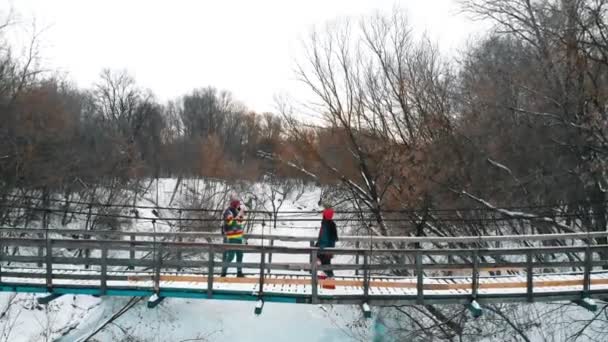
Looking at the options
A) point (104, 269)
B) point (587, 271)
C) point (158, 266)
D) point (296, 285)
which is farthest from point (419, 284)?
point (104, 269)

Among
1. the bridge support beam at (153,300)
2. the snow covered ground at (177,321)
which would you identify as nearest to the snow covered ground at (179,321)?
the snow covered ground at (177,321)

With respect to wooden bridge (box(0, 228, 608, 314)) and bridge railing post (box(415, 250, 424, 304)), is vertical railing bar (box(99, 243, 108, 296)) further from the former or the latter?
bridge railing post (box(415, 250, 424, 304))

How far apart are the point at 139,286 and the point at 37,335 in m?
11.2

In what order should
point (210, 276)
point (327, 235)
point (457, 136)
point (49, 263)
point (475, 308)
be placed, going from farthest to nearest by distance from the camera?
1. point (457, 136)
2. point (327, 235)
3. point (49, 263)
4. point (210, 276)
5. point (475, 308)

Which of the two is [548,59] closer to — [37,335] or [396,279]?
[396,279]

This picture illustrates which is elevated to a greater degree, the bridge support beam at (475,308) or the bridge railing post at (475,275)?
the bridge railing post at (475,275)

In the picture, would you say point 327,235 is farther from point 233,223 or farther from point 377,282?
point 233,223

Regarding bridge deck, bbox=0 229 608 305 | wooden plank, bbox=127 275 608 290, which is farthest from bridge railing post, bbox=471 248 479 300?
wooden plank, bbox=127 275 608 290

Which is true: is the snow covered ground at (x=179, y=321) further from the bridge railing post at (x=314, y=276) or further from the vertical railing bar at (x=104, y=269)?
the bridge railing post at (x=314, y=276)

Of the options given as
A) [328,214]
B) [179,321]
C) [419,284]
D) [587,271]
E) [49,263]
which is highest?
[328,214]

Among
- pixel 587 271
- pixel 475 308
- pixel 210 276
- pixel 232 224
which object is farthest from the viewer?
pixel 232 224

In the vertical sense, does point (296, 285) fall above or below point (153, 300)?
above

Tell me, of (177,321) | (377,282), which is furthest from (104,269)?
(177,321)

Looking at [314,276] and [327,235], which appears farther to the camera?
[327,235]
